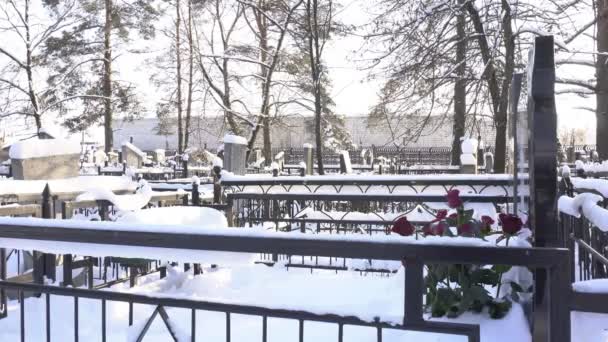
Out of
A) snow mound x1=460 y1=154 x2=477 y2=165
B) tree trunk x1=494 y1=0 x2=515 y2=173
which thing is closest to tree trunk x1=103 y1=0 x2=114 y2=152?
snow mound x1=460 y1=154 x2=477 y2=165

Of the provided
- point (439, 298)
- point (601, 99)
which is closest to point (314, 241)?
point (439, 298)

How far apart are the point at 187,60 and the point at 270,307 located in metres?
20.7

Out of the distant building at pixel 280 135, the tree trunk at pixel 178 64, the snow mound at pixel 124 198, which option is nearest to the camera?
the snow mound at pixel 124 198

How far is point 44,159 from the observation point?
848 centimetres

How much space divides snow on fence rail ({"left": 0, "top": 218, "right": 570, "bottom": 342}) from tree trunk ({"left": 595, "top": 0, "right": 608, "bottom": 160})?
1306 centimetres

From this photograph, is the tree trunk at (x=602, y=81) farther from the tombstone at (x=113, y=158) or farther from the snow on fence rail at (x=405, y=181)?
the tombstone at (x=113, y=158)

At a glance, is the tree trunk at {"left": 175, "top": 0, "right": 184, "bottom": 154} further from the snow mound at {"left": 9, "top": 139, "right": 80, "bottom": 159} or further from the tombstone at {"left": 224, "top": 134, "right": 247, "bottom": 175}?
the snow mound at {"left": 9, "top": 139, "right": 80, "bottom": 159}

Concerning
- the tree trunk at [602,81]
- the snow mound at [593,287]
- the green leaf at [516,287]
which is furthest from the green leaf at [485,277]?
the tree trunk at [602,81]

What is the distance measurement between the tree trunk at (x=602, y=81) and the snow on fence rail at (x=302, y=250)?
42.8 ft

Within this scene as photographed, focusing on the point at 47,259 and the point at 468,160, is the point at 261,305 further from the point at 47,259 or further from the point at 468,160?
the point at 468,160

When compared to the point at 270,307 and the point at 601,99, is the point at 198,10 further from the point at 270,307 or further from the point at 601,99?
the point at 270,307

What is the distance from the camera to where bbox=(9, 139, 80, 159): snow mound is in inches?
327

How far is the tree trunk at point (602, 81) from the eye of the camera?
43.3ft

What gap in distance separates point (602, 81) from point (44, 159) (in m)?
13.0
